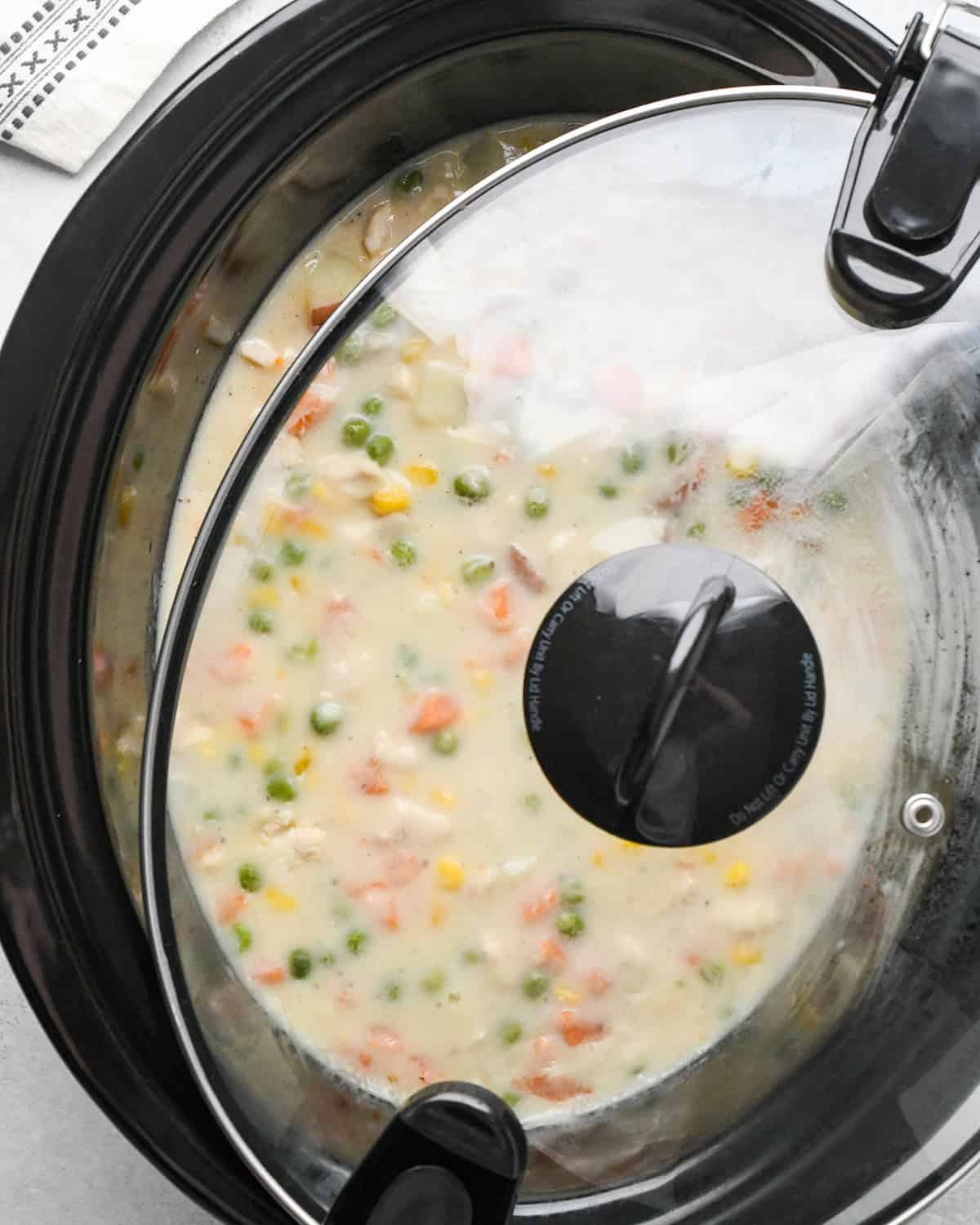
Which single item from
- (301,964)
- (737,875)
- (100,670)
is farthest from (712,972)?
(100,670)

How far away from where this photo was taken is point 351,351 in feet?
3.01

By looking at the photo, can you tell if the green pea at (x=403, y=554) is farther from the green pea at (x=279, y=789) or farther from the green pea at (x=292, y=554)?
the green pea at (x=279, y=789)

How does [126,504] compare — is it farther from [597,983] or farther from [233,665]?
[597,983]

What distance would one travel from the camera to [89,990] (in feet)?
3.89

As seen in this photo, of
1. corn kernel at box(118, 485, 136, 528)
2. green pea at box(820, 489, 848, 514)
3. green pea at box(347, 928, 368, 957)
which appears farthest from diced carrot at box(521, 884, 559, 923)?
Result: corn kernel at box(118, 485, 136, 528)

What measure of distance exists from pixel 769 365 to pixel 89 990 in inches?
32.0

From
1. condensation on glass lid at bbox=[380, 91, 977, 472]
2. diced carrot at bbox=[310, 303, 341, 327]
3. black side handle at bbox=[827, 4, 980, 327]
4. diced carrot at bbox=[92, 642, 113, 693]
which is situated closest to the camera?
black side handle at bbox=[827, 4, 980, 327]

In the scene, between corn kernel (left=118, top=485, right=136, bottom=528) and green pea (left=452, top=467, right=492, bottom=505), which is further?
corn kernel (left=118, top=485, right=136, bottom=528)

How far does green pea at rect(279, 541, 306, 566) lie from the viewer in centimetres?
91

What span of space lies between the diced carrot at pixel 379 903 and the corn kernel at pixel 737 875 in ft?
0.77

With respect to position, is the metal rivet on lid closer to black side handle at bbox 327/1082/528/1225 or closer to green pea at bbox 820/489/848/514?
green pea at bbox 820/489/848/514

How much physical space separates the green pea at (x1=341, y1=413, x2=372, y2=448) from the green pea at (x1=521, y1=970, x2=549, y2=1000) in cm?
40

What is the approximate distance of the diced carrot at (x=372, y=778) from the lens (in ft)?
3.01

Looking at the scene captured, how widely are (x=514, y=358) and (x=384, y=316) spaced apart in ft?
0.31
